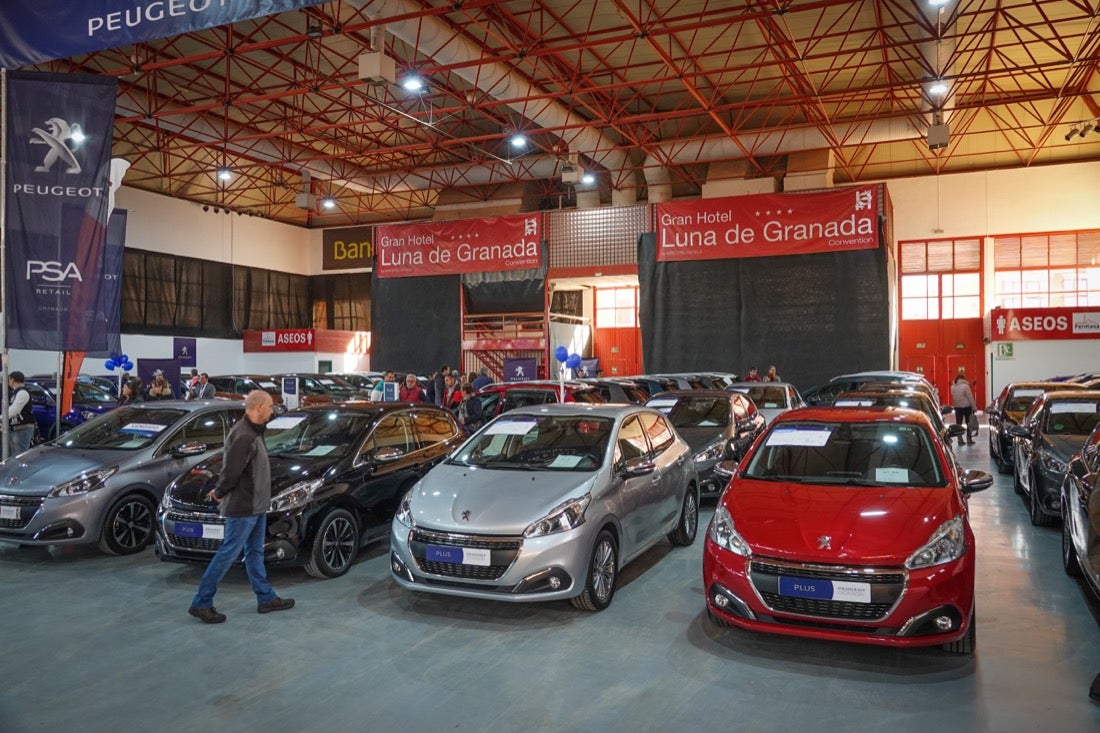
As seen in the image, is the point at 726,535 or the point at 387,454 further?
the point at 387,454

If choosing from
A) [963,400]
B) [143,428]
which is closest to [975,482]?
[143,428]

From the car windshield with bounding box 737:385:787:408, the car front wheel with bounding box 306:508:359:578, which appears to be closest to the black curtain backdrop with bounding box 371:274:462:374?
the car windshield with bounding box 737:385:787:408

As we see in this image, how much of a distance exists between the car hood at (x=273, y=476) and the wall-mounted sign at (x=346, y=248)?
28.6 metres

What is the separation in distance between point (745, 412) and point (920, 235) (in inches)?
780

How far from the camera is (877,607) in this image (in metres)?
4.28

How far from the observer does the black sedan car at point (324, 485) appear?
6168 millimetres

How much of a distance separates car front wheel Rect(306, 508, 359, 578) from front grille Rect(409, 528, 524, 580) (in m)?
1.24

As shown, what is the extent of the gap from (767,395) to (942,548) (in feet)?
29.1

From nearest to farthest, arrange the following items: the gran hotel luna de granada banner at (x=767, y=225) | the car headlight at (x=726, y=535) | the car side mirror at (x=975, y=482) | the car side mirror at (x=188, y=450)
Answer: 1. the car headlight at (x=726, y=535)
2. the car side mirror at (x=975, y=482)
3. the car side mirror at (x=188, y=450)
4. the gran hotel luna de granada banner at (x=767, y=225)

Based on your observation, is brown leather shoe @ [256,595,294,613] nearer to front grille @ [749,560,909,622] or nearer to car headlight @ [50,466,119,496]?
car headlight @ [50,466,119,496]

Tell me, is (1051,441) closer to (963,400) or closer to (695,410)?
(695,410)

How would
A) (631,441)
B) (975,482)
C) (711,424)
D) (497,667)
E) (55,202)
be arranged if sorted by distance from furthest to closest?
1. (711,424)
2. (55,202)
3. (631,441)
4. (975,482)
5. (497,667)

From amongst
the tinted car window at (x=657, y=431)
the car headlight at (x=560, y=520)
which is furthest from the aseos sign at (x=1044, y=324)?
the car headlight at (x=560, y=520)

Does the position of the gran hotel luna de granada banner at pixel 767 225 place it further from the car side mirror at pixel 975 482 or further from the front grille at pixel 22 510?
the front grille at pixel 22 510
